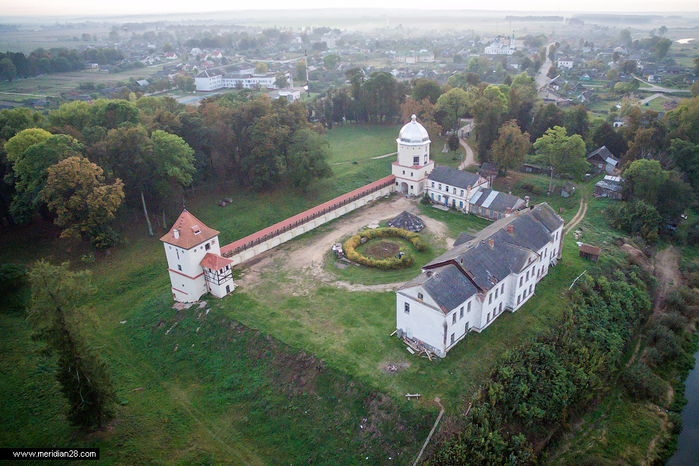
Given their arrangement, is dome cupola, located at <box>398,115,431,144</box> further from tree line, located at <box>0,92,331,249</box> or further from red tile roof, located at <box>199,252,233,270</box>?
red tile roof, located at <box>199,252,233,270</box>

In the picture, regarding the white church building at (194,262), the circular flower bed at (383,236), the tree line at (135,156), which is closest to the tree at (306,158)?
A: the tree line at (135,156)

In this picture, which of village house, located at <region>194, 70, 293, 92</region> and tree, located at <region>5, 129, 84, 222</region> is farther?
village house, located at <region>194, 70, 293, 92</region>

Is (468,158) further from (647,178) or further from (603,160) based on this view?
(647,178)

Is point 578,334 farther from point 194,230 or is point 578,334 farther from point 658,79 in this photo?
point 658,79

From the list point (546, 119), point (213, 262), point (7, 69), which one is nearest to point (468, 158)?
point (546, 119)

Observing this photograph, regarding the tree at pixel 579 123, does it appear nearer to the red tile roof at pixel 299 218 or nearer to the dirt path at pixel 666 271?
the dirt path at pixel 666 271

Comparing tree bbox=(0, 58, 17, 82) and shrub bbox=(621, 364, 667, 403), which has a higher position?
tree bbox=(0, 58, 17, 82)

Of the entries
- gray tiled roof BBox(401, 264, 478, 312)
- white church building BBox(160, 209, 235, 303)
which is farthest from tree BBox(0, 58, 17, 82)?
gray tiled roof BBox(401, 264, 478, 312)

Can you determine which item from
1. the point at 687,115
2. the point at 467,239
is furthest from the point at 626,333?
the point at 687,115
